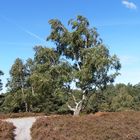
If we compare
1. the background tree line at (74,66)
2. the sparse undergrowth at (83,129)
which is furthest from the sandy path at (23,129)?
the background tree line at (74,66)

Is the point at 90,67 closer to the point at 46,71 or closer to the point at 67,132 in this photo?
the point at 46,71

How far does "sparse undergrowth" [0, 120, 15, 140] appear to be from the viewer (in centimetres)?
2088

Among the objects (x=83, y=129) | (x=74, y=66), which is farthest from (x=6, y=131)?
(x=74, y=66)

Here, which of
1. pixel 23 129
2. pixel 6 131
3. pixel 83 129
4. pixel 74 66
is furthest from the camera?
pixel 74 66

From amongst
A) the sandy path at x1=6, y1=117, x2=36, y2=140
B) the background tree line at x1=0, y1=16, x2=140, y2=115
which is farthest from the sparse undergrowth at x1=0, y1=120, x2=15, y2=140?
the background tree line at x1=0, y1=16, x2=140, y2=115

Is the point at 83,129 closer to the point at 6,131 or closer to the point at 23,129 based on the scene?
the point at 23,129

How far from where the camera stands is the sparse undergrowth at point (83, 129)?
2084 cm

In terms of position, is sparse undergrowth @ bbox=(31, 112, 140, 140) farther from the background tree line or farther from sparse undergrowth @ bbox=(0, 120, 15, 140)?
the background tree line

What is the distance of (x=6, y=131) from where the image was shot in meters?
21.5

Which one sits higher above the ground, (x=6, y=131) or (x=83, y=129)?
(x=6, y=131)

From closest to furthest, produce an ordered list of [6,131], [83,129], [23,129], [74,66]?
[6,131] → [83,129] → [23,129] → [74,66]

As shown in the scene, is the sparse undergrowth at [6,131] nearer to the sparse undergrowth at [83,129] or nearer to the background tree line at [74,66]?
the sparse undergrowth at [83,129]

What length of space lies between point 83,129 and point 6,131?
13.3 ft

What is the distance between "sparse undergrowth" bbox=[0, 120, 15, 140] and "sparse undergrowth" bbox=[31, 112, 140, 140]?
113 cm
